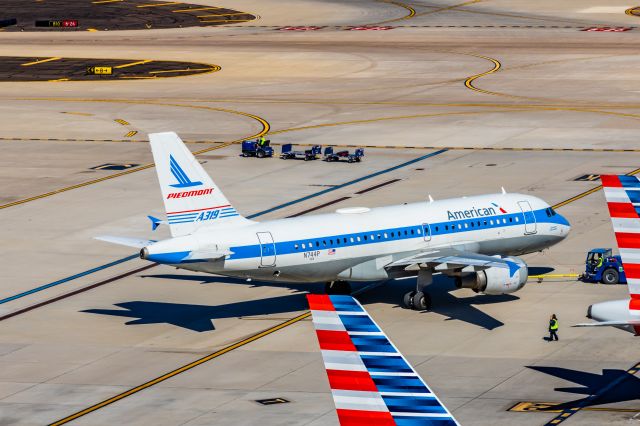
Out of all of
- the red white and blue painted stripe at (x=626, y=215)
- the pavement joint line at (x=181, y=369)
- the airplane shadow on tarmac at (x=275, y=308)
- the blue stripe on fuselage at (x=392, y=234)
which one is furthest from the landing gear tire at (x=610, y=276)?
the red white and blue painted stripe at (x=626, y=215)

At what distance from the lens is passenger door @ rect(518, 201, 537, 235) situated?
69.6m

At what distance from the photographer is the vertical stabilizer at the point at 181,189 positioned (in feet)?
202

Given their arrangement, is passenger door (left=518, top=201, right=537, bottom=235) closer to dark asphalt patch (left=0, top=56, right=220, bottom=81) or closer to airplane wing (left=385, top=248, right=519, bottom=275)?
airplane wing (left=385, top=248, right=519, bottom=275)

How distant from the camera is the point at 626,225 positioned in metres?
42.2

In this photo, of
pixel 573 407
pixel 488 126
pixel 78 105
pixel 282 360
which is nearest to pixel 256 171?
pixel 488 126

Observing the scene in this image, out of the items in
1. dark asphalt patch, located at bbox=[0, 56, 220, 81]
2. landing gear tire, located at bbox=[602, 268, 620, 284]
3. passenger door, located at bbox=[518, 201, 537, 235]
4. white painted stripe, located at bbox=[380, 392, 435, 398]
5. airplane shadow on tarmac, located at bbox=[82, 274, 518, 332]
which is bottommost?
dark asphalt patch, located at bbox=[0, 56, 220, 81]

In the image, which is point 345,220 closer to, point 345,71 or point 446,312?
point 446,312

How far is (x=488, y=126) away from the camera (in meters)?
119

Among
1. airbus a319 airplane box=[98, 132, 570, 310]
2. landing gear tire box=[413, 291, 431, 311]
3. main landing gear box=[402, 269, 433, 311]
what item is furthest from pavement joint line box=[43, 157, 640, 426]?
landing gear tire box=[413, 291, 431, 311]

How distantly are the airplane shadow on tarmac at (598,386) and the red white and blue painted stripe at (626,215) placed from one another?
10.5 metres

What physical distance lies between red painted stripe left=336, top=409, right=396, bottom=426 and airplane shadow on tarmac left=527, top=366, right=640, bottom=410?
26.7 metres

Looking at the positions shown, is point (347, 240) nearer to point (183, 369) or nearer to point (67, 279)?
point (183, 369)

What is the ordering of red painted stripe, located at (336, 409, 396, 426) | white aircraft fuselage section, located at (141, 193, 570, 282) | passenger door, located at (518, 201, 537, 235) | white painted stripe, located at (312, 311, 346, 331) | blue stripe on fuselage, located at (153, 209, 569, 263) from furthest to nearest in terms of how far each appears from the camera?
passenger door, located at (518, 201, 537, 235)
blue stripe on fuselage, located at (153, 209, 569, 263)
white aircraft fuselage section, located at (141, 193, 570, 282)
white painted stripe, located at (312, 311, 346, 331)
red painted stripe, located at (336, 409, 396, 426)

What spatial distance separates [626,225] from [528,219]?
27.5 metres
